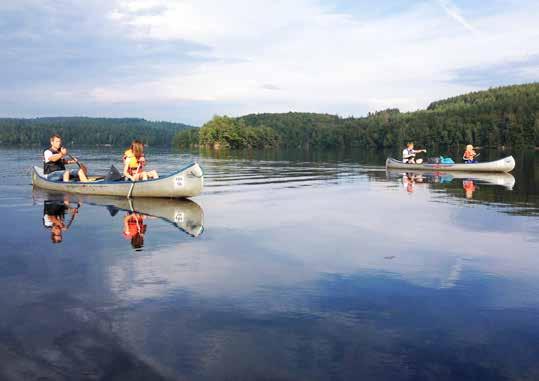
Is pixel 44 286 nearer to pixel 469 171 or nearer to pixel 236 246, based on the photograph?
pixel 236 246

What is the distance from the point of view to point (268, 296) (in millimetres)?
8539

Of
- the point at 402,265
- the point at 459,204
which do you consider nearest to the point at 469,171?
the point at 459,204

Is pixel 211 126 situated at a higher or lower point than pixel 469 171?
higher

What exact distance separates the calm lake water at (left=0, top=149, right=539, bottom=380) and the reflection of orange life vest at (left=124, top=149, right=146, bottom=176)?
3.43 metres

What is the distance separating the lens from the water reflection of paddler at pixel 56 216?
13.8 m

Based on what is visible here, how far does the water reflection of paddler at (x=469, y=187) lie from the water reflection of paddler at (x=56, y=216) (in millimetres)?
16359

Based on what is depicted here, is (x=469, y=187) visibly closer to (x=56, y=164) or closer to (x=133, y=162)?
(x=133, y=162)

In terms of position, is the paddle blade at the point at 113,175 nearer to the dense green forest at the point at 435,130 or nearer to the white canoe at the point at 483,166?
the white canoe at the point at 483,166

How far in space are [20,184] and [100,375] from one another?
2468 centimetres

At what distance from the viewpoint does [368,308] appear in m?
7.97

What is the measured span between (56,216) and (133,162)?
434 cm

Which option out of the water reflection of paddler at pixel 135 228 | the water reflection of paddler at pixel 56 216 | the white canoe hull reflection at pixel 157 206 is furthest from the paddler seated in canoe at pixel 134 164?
the water reflection of paddler at pixel 135 228

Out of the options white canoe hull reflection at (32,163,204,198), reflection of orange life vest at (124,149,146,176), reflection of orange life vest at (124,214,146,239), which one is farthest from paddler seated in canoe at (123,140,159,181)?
reflection of orange life vest at (124,214,146,239)

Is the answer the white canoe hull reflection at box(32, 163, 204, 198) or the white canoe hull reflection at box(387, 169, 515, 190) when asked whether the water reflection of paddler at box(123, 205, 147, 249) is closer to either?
the white canoe hull reflection at box(32, 163, 204, 198)
